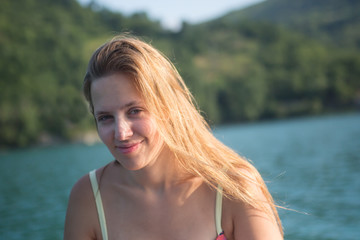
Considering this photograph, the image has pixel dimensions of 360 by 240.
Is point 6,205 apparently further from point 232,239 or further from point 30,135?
point 30,135

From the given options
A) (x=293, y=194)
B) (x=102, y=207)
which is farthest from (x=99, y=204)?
(x=293, y=194)

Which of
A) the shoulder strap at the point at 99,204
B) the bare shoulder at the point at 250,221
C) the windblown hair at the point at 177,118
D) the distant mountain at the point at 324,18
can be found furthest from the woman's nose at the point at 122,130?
the distant mountain at the point at 324,18

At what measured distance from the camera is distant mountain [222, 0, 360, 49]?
130 metres

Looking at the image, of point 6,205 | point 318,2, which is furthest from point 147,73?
point 318,2

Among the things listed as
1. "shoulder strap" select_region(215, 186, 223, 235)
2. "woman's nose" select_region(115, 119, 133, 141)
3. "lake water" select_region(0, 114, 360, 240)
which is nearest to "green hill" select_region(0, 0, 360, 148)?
"lake water" select_region(0, 114, 360, 240)

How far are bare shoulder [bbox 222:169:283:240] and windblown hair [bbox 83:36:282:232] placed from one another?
0.02 metres

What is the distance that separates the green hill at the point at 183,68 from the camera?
210 feet

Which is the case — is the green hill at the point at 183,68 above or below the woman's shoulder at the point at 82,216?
above

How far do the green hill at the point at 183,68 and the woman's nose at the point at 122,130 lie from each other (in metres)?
41.3

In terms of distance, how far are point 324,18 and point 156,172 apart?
527 feet

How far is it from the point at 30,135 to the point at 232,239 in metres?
59.9

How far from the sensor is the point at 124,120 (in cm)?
209

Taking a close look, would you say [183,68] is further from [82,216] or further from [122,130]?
[122,130]

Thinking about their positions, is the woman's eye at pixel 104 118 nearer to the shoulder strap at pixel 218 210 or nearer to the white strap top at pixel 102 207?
the white strap top at pixel 102 207
